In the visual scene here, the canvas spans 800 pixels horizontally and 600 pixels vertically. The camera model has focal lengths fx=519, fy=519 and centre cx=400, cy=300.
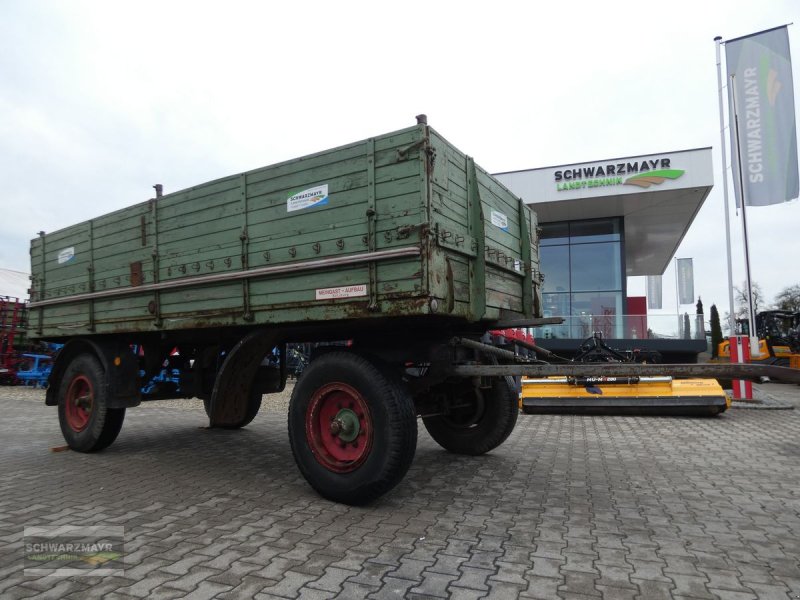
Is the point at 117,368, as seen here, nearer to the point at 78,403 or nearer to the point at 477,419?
the point at 78,403

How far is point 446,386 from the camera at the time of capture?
5.19 metres

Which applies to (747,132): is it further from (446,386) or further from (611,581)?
(611,581)

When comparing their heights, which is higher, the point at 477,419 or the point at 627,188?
the point at 627,188

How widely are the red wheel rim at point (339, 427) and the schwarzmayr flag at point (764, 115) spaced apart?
38.9 ft

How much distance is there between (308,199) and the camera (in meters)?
4.29

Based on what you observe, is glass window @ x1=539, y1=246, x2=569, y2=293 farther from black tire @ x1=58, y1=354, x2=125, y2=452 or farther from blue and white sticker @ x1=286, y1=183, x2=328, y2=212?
blue and white sticker @ x1=286, y1=183, x2=328, y2=212

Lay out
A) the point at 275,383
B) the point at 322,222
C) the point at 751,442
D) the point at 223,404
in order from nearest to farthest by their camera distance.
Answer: the point at 322,222 → the point at 223,404 → the point at 275,383 → the point at 751,442

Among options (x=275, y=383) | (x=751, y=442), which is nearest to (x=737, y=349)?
(x=751, y=442)

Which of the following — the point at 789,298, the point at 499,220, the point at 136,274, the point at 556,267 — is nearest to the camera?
the point at 499,220

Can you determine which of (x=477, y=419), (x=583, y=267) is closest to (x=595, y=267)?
(x=583, y=267)

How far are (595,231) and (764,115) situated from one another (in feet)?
32.1

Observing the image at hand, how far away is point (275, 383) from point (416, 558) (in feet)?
10.8

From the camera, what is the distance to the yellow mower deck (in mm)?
8773

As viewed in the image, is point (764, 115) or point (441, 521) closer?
point (441, 521)
